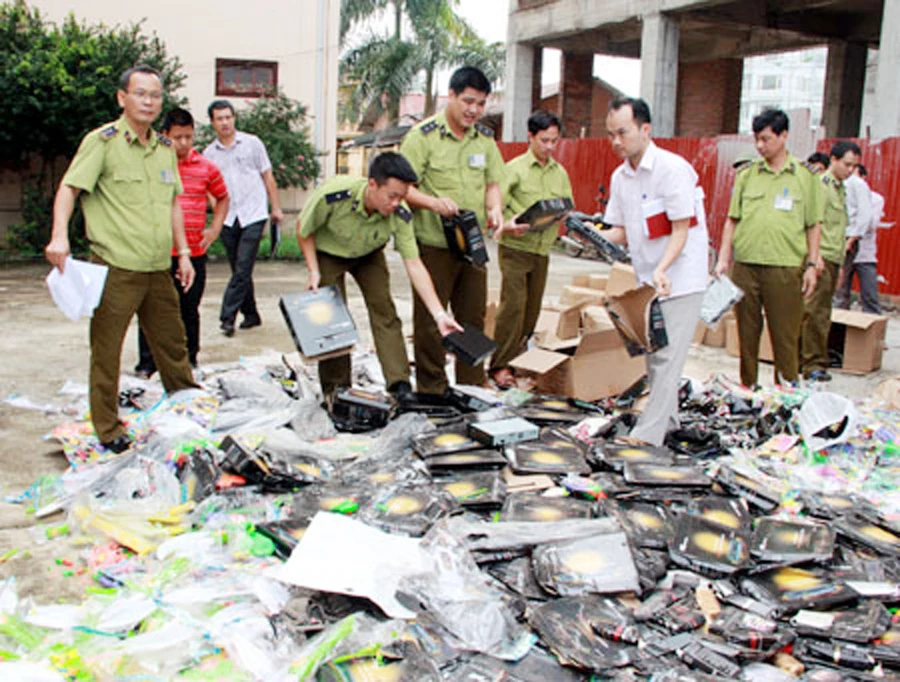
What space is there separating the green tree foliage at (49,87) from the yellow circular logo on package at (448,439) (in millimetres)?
8141

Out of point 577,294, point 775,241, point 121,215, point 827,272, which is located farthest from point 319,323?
point 827,272

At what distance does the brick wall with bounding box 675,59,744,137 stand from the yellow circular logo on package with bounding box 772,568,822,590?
1715 centimetres

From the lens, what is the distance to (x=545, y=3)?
16.8 metres

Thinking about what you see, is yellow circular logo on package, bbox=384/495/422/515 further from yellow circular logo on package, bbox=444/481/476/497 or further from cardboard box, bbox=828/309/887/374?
cardboard box, bbox=828/309/887/374

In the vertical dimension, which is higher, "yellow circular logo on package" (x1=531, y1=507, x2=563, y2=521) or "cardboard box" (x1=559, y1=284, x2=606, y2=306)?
"cardboard box" (x1=559, y1=284, x2=606, y2=306)

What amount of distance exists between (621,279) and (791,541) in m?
3.98

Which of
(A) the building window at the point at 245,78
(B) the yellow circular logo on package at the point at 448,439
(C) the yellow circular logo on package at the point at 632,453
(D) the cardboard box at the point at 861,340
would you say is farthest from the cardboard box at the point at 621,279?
(A) the building window at the point at 245,78

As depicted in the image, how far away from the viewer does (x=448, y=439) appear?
12.0ft

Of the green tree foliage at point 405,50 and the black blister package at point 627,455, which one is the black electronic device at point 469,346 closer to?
the black blister package at point 627,455

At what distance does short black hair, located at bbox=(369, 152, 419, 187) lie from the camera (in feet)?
12.5

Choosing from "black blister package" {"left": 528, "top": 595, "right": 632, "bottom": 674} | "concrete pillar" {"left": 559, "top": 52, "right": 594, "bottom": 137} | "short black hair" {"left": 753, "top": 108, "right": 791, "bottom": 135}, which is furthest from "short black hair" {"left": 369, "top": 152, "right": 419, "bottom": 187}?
"concrete pillar" {"left": 559, "top": 52, "right": 594, "bottom": 137}

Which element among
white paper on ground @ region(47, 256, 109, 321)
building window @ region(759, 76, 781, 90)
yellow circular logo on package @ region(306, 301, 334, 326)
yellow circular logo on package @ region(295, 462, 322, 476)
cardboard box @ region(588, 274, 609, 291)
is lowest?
yellow circular logo on package @ region(295, 462, 322, 476)

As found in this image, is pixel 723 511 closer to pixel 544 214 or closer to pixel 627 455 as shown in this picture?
pixel 627 455

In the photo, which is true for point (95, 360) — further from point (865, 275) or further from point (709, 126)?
point (709, 126)
